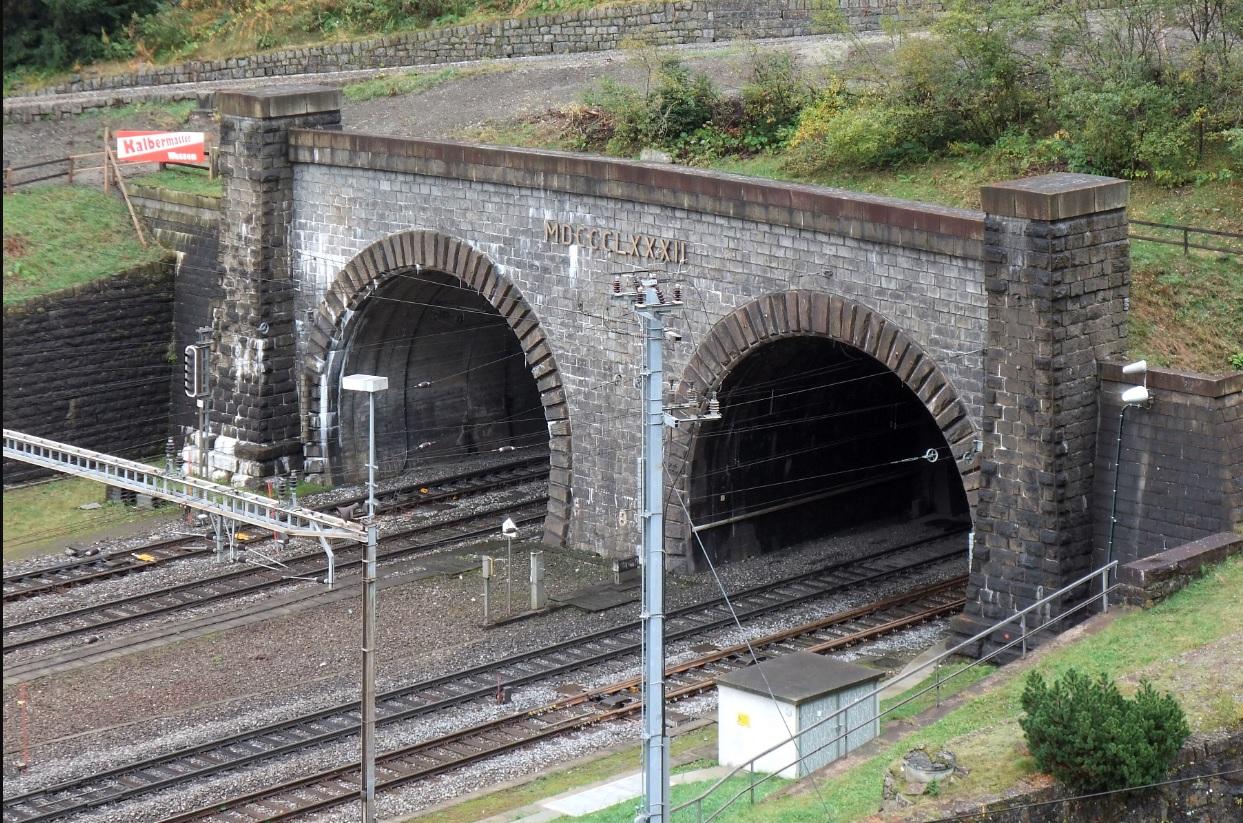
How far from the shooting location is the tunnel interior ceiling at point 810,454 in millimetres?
28797

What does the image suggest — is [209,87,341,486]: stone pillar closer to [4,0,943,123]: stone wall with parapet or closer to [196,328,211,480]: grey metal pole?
[196,328,211,480]: grey metal pole

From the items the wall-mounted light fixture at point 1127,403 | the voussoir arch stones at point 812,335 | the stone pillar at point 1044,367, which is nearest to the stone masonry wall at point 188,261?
the voussoir arch stones at point 812,335

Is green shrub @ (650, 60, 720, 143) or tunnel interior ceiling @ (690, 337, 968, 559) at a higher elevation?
green shrub @ (650, 60, 720, 143)

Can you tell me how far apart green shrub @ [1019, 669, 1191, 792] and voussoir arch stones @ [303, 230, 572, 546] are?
14.8m

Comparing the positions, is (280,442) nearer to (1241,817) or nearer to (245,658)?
(245,658)

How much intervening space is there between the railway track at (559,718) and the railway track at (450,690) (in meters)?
1.02

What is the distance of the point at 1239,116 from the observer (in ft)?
101

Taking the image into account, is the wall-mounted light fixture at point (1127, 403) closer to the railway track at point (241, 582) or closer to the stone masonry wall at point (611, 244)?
the stone masonry wall at point (611, 244)

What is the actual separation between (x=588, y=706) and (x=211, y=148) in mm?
24099

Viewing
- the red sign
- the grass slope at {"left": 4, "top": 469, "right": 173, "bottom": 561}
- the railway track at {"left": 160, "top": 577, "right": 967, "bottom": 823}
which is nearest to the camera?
the railway track at {"left": 160, "top": 577, "right": 967, "bottom": 823}

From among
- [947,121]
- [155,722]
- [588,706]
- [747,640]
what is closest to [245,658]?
[155,722]

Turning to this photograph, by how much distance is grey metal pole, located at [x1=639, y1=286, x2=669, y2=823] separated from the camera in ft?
50.7

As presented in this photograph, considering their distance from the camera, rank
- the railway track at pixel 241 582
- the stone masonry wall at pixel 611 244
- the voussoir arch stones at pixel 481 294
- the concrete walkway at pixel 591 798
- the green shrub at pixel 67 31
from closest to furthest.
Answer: the concrete walkway at pixel 591 798, the stone masonry wall at pixel 611 244, the railway track at pixel 241 582, the voussoir arch stones at pixel 481 294, the green shrub at pixel 67 31

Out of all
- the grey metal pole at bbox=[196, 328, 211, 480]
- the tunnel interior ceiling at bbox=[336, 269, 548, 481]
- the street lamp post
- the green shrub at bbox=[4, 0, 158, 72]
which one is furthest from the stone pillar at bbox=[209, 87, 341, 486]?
the green shrub at bbox=[4, 0, 158, 72]
